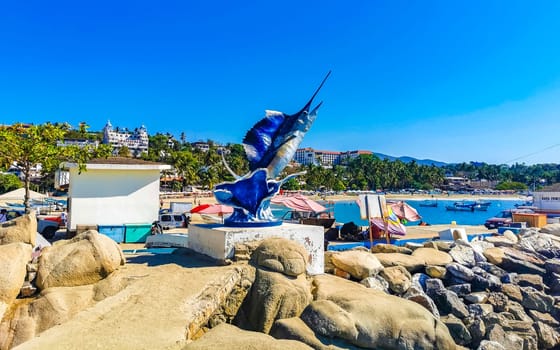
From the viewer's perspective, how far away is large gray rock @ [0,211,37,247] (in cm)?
845

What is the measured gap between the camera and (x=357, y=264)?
1117cm

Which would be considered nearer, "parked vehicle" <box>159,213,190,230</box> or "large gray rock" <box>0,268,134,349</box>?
"large gray rock" <box>0,268,134,349</box>

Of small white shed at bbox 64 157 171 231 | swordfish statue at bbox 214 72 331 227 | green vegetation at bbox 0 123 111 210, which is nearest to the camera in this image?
swordfish statue at bbox 214 72 331 227

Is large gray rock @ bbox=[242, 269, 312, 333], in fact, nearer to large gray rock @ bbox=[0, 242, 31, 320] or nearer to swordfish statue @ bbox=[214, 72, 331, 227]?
swordfish statue @ bbox=[214, 72, 331, 227]

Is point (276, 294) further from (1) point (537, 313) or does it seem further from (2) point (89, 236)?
(1) point (537, 313)

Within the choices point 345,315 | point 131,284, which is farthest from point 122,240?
point 345,315

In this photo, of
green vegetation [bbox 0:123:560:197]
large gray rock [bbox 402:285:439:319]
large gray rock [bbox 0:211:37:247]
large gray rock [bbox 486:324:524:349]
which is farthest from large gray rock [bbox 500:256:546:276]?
large gray rock [bbox 0:211:37:247]

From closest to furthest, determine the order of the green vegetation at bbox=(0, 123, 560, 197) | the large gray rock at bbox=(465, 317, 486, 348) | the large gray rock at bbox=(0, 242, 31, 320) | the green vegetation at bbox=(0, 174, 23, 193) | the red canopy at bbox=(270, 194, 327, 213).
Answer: the large gray rock at bbox=(0, 242, 31, 320) < the large gray rock at bbox=(465, 317, 486, 348) < the green vegetation at bbox=(0, 123, 560, 197) < the red canopy at bbox=(270, 194, 327, 213) < the green vegetation at bbox=(0, 174, 23, 193)

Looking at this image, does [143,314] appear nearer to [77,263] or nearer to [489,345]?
[77,263]

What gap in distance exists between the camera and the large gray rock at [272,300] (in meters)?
7.50

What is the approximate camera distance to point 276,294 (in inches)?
304

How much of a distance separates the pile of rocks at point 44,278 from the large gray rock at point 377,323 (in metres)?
4.31

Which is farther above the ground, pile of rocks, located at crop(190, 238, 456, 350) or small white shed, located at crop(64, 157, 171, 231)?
small white shed, located at crop(64, 157, 171, 231)

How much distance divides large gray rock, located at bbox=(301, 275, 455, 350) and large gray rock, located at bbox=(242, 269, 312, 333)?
456 millimetres
